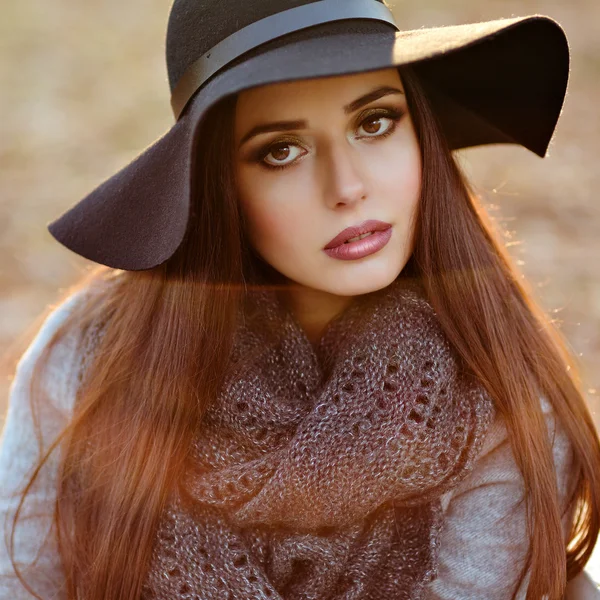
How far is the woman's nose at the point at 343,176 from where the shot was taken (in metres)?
1.48

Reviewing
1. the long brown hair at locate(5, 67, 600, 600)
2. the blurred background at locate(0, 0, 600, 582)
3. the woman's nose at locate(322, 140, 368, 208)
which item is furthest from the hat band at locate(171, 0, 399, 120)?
A: the blurred background at locate(0, 0, 600, 582)

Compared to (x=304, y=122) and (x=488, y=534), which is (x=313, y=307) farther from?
(x=488, y=534)

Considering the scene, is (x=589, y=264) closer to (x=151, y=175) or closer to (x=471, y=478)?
(x=471, y=478)

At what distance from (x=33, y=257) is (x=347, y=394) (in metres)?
3.46

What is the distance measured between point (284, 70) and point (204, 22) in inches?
13.8

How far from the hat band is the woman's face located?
9 centimetres

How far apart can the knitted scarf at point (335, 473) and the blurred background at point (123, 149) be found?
55 centimetres

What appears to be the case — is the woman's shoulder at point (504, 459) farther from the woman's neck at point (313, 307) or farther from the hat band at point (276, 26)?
the hat band at point (276, 26)

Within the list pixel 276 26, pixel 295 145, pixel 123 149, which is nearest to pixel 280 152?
pixel 295 145

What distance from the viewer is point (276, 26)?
1.40 meters

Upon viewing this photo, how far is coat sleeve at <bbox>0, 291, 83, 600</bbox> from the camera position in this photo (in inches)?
74.0

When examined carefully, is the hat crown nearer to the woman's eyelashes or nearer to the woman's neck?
the woman's eyelashes

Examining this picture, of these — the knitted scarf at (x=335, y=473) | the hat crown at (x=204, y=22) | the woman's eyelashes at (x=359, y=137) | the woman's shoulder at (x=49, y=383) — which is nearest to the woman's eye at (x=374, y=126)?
the woman's eyelashes at (x=359, y=137)

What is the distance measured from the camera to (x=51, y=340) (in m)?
1.96
